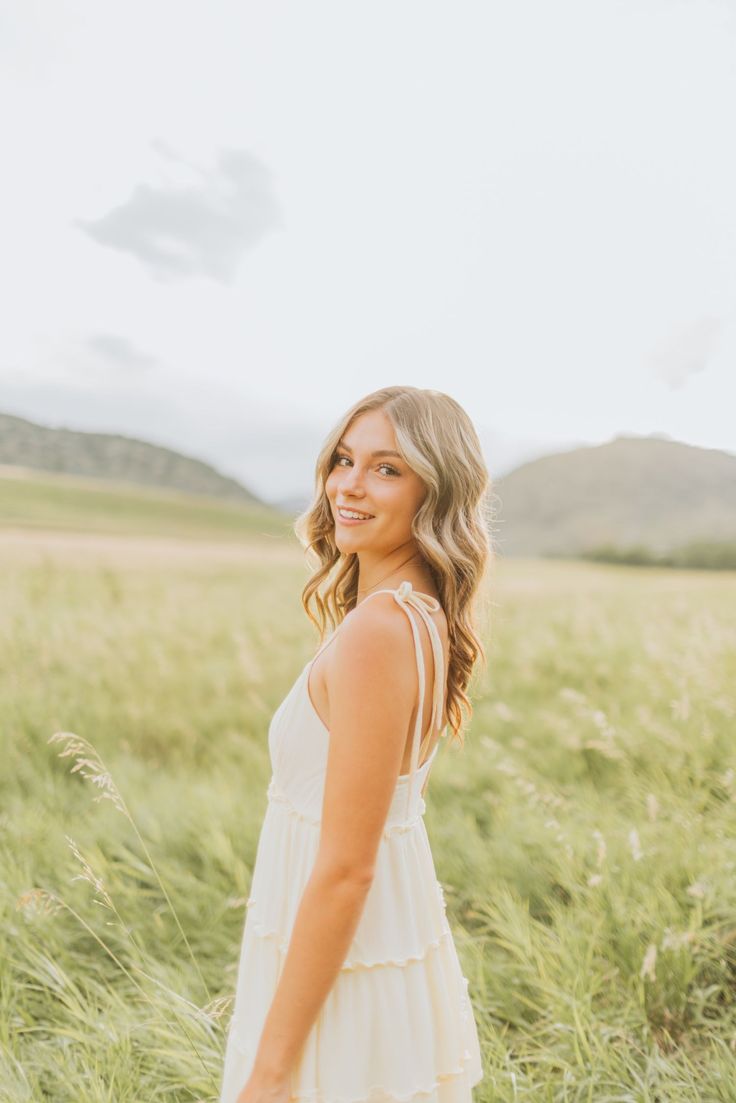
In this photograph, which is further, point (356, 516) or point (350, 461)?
point (350, 461)

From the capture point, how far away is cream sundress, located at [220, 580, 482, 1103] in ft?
5.02

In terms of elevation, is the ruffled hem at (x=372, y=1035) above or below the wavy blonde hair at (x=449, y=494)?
below

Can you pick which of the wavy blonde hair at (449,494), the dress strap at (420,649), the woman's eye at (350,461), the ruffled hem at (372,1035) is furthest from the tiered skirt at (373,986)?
the woman's eye at (350,461)

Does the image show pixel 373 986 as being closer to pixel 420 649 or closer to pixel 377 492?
pixel 420 649

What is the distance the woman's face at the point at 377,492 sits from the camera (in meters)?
1.67

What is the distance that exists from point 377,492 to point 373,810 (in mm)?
633

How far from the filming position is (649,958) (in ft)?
7.70

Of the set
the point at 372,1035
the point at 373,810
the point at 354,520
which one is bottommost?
the point at 372,1035

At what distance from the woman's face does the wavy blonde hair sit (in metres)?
0.03

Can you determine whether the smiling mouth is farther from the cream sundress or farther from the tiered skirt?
the tiered skirt

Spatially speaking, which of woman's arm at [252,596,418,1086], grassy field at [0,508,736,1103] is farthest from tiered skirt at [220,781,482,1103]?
grassy field at [0,508,736,1103]

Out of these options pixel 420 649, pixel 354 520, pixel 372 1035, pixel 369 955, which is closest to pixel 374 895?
pixel 369 955

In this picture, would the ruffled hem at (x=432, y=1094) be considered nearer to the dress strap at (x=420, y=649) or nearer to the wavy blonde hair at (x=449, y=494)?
the dress strap at (x=420, y=649)

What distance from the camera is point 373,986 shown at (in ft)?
5.14
